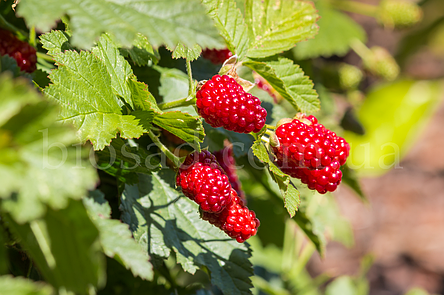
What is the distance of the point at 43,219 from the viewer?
41 centimetres

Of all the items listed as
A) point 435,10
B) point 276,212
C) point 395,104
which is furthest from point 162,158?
point 435,10

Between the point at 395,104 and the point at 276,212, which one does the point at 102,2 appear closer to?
the point at 276,212

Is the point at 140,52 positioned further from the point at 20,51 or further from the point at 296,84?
the point at 296,84

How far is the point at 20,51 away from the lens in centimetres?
72

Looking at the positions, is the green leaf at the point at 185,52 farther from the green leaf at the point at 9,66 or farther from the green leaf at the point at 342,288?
the green leaf at the point at 342,288

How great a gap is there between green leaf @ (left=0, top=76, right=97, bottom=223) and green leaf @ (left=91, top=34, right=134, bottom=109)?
275 millimetres

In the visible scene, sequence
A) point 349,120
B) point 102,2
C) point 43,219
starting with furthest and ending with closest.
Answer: point 349,120, point 102,2, point 43,219

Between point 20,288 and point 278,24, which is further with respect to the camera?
point 278,24

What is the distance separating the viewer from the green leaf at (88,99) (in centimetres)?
61

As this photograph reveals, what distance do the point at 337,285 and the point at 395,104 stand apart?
114 centimetres

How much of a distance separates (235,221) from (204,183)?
0.30ft

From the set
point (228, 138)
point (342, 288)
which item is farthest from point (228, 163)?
point (342, 288)

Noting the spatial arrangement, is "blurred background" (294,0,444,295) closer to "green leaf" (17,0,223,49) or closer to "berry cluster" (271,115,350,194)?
"berry cluster" (271,115,350,194)

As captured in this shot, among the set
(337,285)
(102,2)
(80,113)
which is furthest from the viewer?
(337,285)
